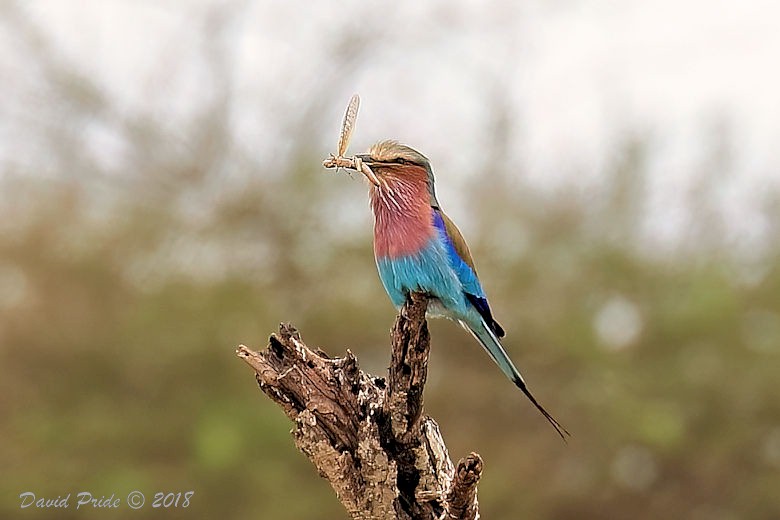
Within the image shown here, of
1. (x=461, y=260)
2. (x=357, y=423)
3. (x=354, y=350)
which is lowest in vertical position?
(x=357, y=423)

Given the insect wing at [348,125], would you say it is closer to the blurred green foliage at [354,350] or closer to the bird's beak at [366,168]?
Result: the bird's beak at [366,168]

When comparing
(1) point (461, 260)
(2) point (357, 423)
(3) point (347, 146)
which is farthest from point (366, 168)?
(2) point (357, 423)

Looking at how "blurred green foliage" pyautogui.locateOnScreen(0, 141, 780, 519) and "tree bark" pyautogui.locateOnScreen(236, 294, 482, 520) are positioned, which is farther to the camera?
"blurred green foliage" pyautogui.locateOnScreen(0, 141, 780, 519)

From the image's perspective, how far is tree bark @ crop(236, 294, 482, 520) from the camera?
1.30 meters

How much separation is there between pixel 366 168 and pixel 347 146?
0.04m

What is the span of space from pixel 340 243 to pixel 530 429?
1.13 metres

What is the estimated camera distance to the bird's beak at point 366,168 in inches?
50.3

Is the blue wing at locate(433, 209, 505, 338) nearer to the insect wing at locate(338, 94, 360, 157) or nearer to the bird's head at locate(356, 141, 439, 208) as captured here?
the bird's head at locate(356, 141, 439, 208)

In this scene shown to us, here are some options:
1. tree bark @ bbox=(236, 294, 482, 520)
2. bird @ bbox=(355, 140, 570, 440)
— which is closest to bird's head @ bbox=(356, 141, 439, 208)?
bird @ bbox=(355, 140, 570, 440)

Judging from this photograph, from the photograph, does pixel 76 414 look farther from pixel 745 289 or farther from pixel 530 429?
pixel 745 289

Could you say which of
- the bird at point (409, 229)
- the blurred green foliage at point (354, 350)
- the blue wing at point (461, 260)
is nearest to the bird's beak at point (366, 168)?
the bird at point (409, 229)

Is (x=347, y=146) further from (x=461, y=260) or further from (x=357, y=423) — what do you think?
(x=357, y=423)

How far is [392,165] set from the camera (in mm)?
1328

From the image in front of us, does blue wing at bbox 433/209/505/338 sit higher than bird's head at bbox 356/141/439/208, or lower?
lower
